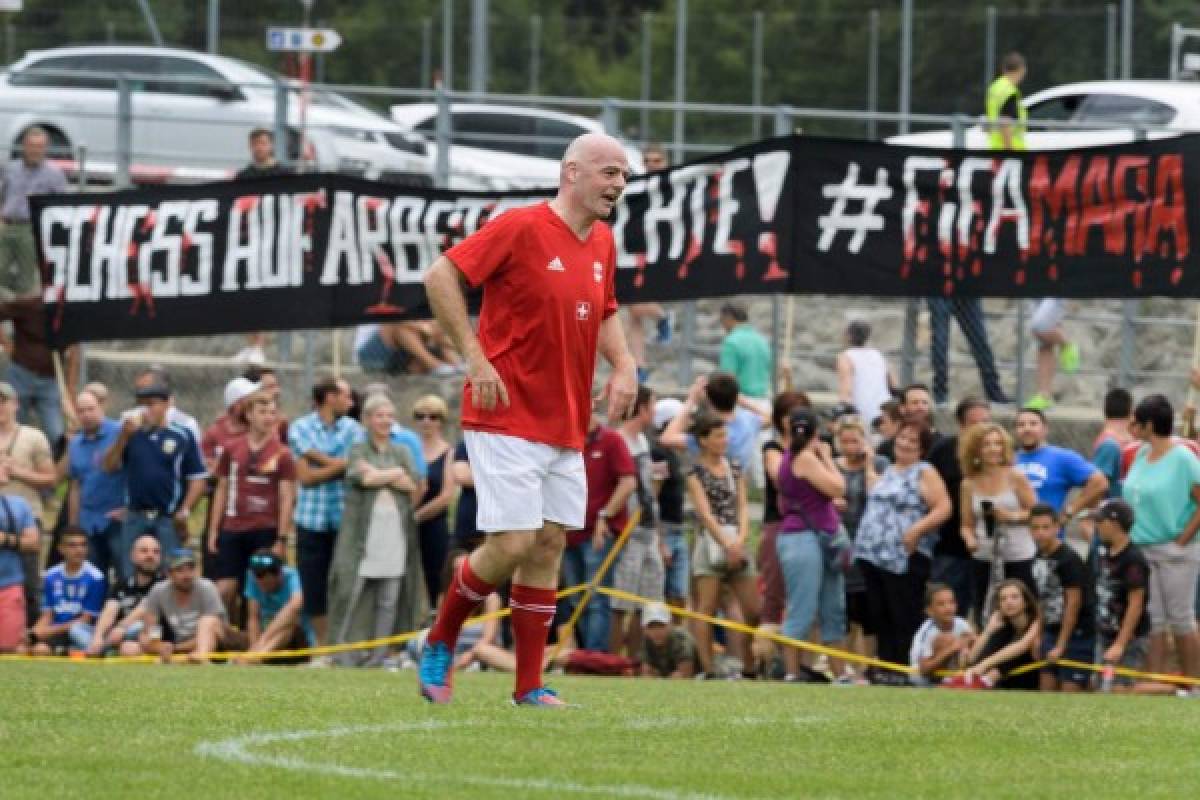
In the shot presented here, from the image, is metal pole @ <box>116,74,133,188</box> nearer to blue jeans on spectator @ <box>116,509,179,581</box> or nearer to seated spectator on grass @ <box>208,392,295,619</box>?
seated spectator on grass @ <box>208,392,295,619</box>

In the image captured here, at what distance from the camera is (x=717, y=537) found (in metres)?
17.6

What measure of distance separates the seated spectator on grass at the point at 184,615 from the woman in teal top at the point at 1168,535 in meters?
6.21

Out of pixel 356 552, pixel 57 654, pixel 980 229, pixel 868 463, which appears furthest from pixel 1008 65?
pixel 57 654

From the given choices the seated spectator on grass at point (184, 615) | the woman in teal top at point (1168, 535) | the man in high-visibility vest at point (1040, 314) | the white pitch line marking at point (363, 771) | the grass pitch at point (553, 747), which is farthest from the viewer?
the man in high-visibility vest at point (1040, 314)

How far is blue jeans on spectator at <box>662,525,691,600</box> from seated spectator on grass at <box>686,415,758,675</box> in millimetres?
132

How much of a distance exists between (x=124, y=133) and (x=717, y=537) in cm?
743

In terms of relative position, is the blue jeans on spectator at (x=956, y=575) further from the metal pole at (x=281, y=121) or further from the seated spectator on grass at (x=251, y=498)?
the metal pole at (x=281, y=121)

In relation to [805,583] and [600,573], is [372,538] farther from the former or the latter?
[805,583]

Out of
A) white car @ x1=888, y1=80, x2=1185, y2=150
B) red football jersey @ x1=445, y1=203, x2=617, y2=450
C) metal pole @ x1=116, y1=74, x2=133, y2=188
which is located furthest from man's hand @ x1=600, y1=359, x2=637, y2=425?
metal pole @ x1=116, y1=74, x2=133, y2=188

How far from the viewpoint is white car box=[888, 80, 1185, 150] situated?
22938 mm

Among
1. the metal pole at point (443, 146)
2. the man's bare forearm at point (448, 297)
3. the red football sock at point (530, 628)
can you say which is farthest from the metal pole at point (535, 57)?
the man's bare forearm at point (448, 297)

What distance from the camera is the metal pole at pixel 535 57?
4336cm

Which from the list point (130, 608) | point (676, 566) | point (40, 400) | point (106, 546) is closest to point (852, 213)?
point (676, 566)

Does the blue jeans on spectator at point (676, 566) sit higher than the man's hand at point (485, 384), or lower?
lower
